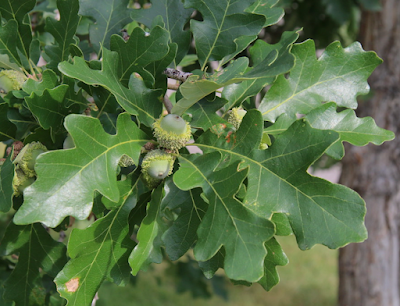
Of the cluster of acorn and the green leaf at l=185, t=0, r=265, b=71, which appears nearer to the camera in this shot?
the cluster of acorn

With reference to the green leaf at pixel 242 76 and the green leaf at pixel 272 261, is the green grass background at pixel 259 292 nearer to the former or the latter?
the green leaf at pixel 272 261

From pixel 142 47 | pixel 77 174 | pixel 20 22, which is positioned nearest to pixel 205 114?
pixel 142 47

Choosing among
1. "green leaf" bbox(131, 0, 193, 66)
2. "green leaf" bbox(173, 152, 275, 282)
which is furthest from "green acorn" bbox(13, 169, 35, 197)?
"green leaf" bbox(131, 0, 193, 66)

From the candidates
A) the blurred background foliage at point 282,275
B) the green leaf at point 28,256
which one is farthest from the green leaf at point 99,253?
the blurred background foliage at point 282,275

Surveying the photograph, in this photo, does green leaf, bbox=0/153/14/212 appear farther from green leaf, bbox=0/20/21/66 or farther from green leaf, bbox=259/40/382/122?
green leaf, bbox=259/40/382/122

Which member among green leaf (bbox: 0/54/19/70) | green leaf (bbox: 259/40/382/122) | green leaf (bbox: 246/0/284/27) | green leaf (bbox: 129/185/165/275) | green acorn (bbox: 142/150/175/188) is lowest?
green leaf (bbox: 129/185/165/275)

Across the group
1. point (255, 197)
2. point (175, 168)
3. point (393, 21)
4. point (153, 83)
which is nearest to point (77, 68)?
point (153, 83)

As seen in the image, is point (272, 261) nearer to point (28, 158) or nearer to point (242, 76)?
point (242, 76)
